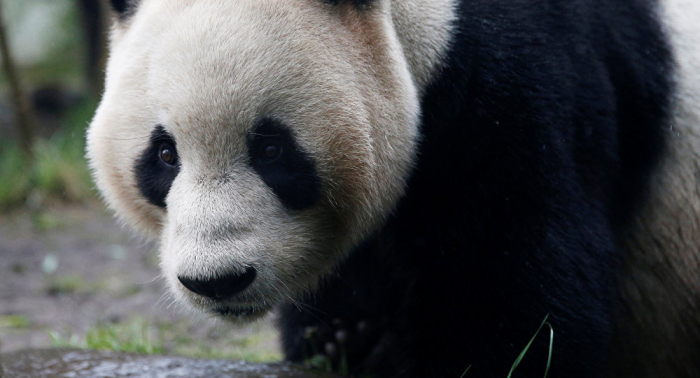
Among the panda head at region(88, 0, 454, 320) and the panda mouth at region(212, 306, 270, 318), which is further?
the panda mouth at region(212, 306, 270, 318)

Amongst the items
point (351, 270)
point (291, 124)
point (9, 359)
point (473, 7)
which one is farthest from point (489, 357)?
point (9, 359)

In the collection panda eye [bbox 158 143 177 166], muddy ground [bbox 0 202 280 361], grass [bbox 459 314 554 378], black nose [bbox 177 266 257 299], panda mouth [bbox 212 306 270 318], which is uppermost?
panda eye [bbox 158 143 177 166]

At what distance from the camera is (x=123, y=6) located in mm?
2826

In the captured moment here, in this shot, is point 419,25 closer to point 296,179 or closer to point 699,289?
point 296,179

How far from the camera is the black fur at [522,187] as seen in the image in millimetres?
2500

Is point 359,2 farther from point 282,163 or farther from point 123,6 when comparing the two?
point 123,6

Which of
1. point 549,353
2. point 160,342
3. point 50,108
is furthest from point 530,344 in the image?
point 50,108

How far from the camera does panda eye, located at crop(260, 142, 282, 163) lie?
8.06 ft

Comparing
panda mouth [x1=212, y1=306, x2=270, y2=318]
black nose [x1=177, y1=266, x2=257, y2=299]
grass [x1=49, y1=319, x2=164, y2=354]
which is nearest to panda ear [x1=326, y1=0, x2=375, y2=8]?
black nose [x1=177, y1=266, x2=257, y2=299]

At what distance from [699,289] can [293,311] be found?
1717 mm

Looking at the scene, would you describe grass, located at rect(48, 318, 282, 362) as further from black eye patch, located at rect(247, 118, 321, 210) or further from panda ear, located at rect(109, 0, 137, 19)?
panda ear, located at rect(109, 0, 137, 19)

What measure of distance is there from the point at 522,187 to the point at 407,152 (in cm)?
41

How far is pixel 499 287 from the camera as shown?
8.20 ft

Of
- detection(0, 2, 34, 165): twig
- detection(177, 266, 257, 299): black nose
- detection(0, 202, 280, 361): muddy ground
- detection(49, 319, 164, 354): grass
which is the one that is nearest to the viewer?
detection(177, 266, 257, 299): black nose
